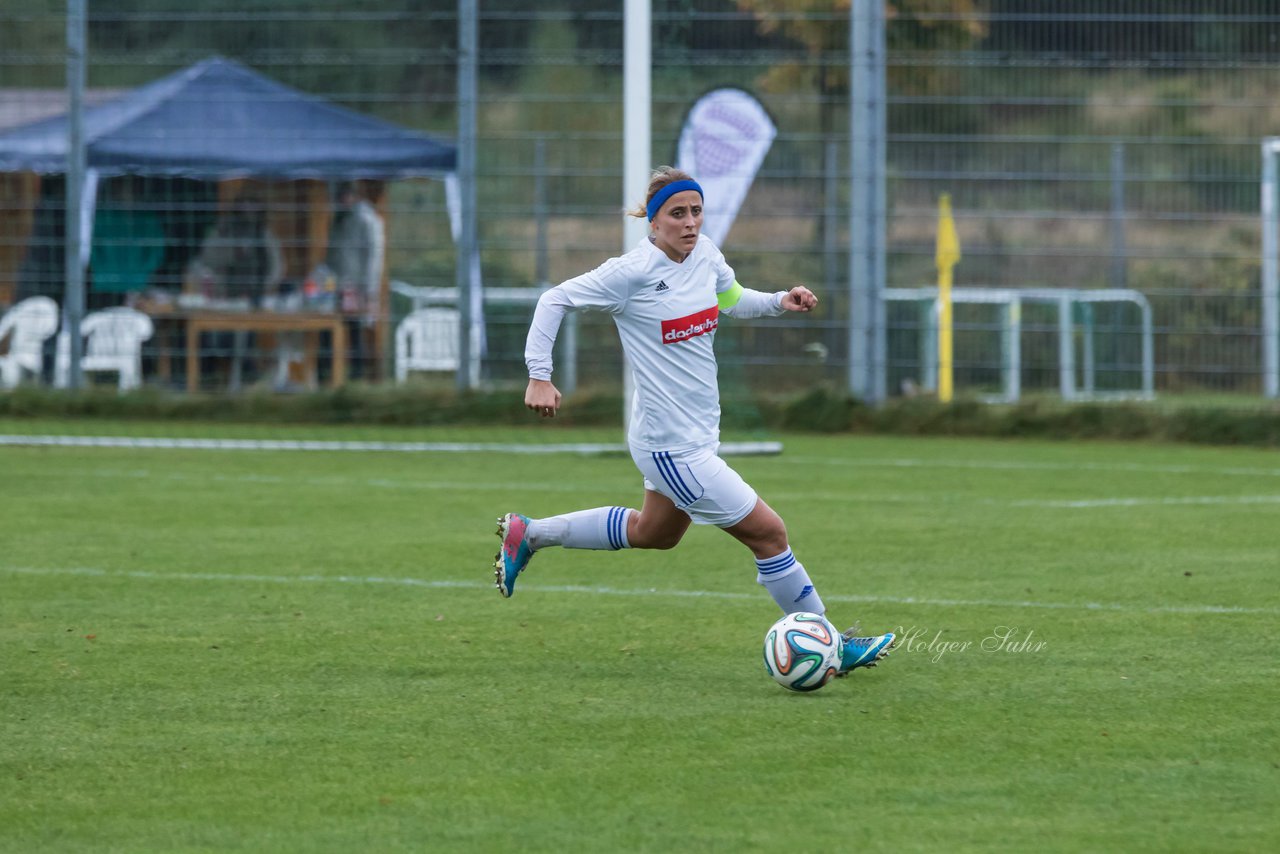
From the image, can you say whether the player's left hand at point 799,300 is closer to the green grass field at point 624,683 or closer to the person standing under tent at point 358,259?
the green grass field at point 624,683

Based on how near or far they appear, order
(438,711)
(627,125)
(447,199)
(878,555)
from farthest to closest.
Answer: (447,199), (627,125), (878,555), (438,711)

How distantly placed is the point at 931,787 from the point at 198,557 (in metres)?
4.80

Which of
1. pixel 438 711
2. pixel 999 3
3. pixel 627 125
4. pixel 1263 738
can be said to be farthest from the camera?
pixel 999 3

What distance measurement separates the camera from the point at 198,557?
8.36 m

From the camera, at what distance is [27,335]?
638 inches

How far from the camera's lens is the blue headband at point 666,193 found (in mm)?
5988

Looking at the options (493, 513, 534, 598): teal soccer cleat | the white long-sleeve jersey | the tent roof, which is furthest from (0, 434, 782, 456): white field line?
the white long-sleeve jersey

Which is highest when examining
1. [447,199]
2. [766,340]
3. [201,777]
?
[447,199]

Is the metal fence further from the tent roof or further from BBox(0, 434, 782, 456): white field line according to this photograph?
BBox(0, 434, 782, 456): white field line

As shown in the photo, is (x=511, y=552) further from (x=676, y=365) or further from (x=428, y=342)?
(x=428, y=342)

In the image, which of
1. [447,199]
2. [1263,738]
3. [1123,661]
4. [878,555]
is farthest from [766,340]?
[1263,738]

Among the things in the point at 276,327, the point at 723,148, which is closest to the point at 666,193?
the point at 723,148

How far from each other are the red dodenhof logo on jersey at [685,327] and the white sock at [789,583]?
755 millimetres

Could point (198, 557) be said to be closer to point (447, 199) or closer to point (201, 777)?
point (201, 777)
